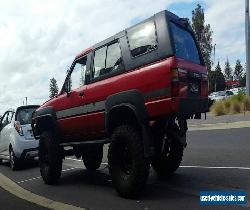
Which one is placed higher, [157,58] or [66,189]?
[157,58]

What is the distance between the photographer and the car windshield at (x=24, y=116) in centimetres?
1390

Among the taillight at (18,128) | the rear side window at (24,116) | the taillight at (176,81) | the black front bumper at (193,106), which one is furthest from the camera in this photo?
the rear side window at (24,116)

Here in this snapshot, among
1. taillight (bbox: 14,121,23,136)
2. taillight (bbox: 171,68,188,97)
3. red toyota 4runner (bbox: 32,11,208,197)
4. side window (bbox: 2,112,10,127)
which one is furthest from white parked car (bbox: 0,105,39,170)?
taillight (bbox: 171,68,188,97)

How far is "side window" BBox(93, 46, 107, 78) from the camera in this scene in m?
8.53

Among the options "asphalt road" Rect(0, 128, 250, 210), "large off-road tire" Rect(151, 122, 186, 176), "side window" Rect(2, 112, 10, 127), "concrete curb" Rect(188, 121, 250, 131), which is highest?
"side window" Rect(2, 112, 10, 127)

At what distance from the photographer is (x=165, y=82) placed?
6949 millimetres

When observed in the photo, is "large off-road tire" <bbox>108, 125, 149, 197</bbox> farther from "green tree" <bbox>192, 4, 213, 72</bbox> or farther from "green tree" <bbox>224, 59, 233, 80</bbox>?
"green tree" <bbox>224, 59, 233, 80</bbox>

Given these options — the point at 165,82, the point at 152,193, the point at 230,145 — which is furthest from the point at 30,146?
the point at 165,82

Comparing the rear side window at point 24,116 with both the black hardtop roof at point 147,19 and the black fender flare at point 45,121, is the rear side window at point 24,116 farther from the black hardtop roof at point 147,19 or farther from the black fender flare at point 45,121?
the black hardtop roof at point 147,19

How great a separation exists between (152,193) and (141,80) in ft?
6.15

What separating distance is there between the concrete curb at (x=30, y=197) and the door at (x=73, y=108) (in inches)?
53.2

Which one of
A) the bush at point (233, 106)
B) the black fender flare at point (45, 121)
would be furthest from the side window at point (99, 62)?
the bush at point (233, 106)

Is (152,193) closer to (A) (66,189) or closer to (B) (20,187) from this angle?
(A) (66,189)

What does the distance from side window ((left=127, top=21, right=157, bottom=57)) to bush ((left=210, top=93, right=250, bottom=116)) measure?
19512mm
